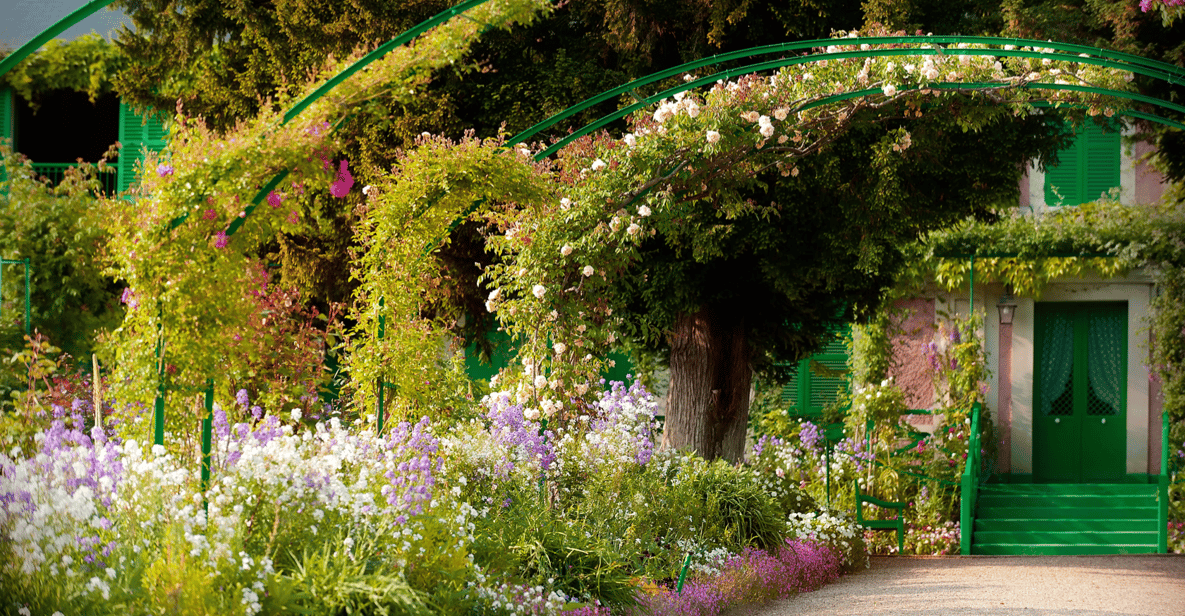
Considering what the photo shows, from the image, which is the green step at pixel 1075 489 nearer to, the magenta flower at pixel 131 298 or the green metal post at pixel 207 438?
the green metal post at pixel 207 438

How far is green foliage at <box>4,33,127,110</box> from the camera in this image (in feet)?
39.5

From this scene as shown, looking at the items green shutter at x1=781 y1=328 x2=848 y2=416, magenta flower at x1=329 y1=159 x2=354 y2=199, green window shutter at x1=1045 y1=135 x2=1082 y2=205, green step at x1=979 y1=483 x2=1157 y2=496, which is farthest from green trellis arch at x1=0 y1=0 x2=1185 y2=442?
green shutter at x1=781 y1=328 x2=848 y2=416

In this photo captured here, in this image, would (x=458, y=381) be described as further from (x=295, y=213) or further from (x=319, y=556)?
(x=319, y=556)

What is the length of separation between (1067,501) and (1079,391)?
1.81 meters

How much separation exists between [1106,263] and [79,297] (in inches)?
385

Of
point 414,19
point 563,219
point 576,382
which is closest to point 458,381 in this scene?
point 576,382

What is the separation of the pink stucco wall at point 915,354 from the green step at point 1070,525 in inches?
78.8

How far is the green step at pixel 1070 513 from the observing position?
393 inches

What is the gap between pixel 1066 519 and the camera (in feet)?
32.4

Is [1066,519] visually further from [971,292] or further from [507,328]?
[507,328]

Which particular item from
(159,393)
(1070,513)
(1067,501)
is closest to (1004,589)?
(1070,513)

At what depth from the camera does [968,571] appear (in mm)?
8266

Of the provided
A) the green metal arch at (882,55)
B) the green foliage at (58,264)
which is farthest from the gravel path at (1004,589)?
the green foliage at (58,264)

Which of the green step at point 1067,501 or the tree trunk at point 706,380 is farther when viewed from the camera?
the green step at point 1067,501
